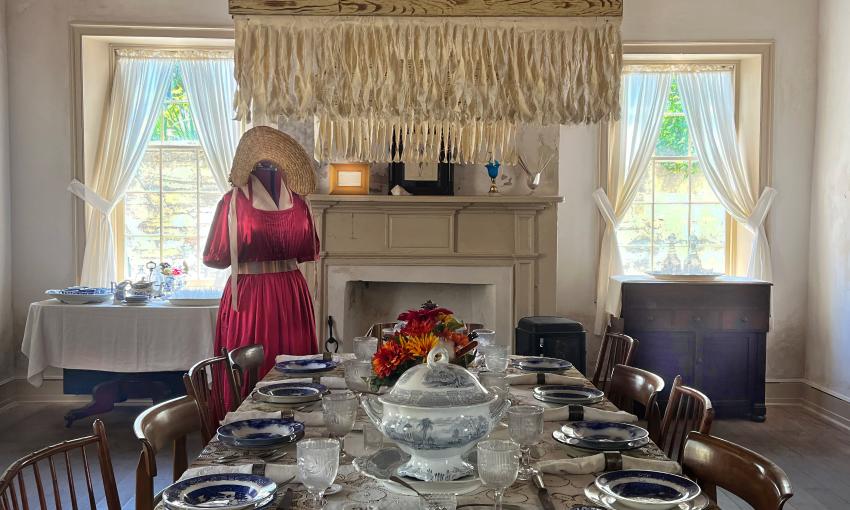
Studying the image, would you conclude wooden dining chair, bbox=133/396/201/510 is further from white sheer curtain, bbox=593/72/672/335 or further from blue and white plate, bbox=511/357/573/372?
white sheer curtain, bbox=593/72/672/335

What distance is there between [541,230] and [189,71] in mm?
3000

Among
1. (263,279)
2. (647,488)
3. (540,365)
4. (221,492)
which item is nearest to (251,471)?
(221,492)

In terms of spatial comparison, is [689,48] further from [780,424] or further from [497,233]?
[780,424]

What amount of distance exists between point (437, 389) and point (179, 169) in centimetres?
519

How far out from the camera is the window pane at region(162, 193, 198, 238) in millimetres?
6531

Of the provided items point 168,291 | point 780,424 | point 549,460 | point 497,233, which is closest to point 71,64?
point 168,291

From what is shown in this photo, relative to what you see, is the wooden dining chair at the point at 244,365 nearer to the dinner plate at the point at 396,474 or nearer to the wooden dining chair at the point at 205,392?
the wooden dining chair at the point at 205,392

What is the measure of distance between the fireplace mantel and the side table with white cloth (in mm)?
888

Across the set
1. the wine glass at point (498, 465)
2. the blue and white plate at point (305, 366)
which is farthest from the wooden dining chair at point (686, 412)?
the blue and white plate at point (305, 366)

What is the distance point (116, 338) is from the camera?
516cm

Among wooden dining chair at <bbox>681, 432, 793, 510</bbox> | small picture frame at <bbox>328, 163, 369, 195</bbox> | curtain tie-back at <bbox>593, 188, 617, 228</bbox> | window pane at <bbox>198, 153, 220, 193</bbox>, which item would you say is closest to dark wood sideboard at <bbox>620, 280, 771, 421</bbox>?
curtain tie-back at <bbox>593, 188, 617, 228</bbox>

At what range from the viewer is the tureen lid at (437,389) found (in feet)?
5.92

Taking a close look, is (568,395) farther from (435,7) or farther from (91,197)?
(91,197)

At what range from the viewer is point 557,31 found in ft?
7.19
